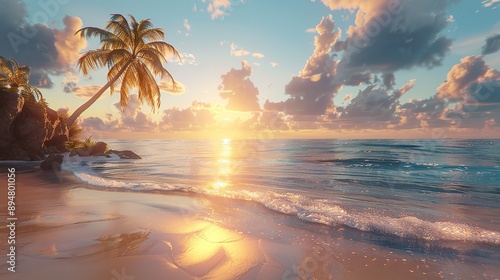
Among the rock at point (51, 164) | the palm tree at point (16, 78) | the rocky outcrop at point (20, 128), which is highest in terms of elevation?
the palm tree at point (16, 78)

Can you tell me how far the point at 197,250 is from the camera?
3508 mm

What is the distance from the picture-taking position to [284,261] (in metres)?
3.27

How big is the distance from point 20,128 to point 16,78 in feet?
23.2

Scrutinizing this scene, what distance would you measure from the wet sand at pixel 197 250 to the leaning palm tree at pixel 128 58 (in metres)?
17.2

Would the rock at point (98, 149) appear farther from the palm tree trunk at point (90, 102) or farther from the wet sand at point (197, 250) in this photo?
the wet sand at point (197, 250)

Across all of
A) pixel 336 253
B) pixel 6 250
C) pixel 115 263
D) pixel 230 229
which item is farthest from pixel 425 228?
pixel 6 250

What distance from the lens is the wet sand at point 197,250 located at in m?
2.91

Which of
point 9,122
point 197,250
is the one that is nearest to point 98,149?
point 9,122

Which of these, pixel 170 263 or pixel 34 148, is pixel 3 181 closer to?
pixel 170 263

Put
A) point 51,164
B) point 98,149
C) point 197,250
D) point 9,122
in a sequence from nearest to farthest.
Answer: point 197,250 < point 51,164 < point 9,122 < point 98,149

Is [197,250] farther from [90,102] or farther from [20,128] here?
[20,128]

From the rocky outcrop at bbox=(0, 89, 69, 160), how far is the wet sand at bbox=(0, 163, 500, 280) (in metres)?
18.7

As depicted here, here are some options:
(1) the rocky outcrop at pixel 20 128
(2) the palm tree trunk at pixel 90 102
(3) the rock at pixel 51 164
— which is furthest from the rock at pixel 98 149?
(3) the rock at pixel 51 164

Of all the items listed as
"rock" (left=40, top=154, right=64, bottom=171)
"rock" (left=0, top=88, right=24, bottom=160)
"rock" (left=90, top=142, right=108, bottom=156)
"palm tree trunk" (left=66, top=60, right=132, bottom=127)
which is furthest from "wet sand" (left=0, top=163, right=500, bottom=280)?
"rock" (left=90, top=142, right=108, bottom=156)
